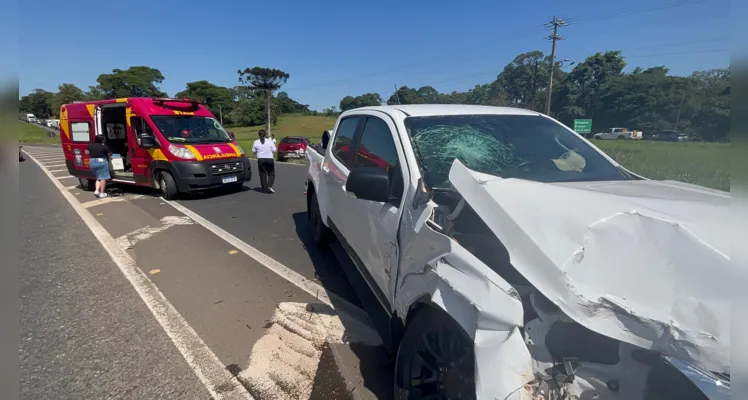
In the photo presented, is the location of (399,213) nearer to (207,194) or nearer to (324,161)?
(324,161)

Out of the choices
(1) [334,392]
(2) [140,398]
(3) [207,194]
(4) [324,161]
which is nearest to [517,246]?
(1) [334,392]

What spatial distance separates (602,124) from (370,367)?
12.9m

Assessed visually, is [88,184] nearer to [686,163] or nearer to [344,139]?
[344,139]

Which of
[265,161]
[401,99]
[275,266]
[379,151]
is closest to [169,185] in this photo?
[265,161]

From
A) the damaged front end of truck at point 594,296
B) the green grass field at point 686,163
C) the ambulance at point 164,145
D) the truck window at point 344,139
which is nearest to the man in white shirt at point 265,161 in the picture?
the ambulance at point 164,145

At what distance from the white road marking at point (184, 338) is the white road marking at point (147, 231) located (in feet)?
1.28

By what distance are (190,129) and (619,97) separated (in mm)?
11940

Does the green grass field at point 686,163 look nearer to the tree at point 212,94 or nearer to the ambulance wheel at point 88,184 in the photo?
the ambulance wheel at point 88,184

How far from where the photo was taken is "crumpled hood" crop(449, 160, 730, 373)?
1.29 meters

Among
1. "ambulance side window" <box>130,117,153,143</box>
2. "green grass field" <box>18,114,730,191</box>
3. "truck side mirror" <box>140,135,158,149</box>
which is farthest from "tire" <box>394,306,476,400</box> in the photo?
"ambulance side window" <box>130,117,153,143</box>

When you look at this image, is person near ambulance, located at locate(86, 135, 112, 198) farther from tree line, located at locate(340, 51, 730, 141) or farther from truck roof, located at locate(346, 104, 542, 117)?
truck roof, located at locate(346, 104, 542, 117)

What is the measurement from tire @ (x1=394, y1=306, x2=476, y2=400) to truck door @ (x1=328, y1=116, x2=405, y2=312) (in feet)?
1.77

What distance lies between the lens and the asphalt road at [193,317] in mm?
2795

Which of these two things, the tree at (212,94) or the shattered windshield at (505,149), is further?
the tree at (212,94)
